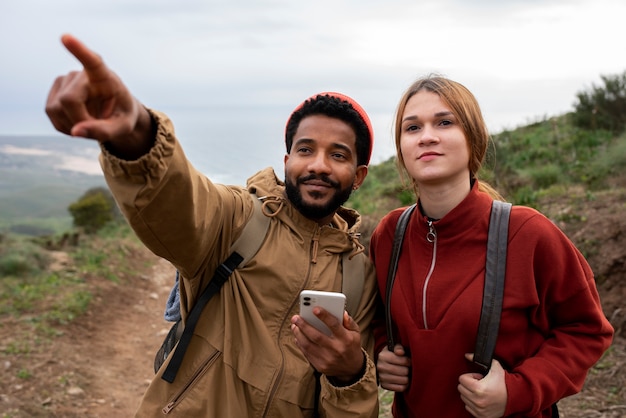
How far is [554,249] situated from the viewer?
1953mm

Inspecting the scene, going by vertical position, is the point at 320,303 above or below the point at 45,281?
above

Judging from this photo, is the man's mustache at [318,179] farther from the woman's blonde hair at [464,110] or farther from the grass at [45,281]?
the grass at [45,281]

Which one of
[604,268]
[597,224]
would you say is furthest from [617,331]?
[597,224]

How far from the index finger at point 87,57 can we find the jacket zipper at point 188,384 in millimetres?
1103

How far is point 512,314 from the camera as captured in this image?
1965 mm

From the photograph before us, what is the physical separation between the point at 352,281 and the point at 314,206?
0.35m

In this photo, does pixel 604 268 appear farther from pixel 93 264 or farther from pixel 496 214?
pixel 93 264

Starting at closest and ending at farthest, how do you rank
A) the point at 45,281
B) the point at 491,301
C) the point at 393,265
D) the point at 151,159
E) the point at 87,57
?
1. the point at 87,57
2. the point at 151,159
3. the point at 491,301
4. the point at 393,265
5. the point at 45,281

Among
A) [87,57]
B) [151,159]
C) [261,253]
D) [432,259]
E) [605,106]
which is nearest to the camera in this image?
[87,57]

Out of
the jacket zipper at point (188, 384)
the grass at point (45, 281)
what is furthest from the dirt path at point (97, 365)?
the jacket zipper at point (188, 384)

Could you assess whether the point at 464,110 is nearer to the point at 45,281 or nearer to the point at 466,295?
the point at 466,295

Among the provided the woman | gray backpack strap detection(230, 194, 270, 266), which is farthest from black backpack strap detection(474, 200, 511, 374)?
gray backpack strap detection(230, 194, 270, 266)

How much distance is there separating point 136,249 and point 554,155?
322 inches

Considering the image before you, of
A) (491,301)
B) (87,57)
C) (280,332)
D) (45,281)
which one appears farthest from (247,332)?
(45,281)
